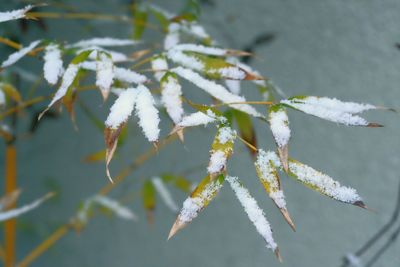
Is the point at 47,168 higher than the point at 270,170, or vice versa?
the point at 270,170

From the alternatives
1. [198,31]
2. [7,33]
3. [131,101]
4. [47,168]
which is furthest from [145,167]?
[131,101]

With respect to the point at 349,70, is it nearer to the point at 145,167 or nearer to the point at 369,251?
the point at 369,251

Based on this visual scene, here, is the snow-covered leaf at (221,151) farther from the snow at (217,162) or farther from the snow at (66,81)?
the snow at (66,81)

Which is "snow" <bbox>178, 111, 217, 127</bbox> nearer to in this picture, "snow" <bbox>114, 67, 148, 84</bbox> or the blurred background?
"snow" <bbox>114, 67, 148, 84</bbox>

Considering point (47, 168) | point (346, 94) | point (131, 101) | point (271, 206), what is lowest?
point (47, 168)

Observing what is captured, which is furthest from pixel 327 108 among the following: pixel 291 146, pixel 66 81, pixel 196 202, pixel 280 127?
pixel 291 146

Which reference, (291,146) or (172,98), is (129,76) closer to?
(172,98)

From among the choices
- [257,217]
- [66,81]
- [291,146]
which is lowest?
[291,146]
